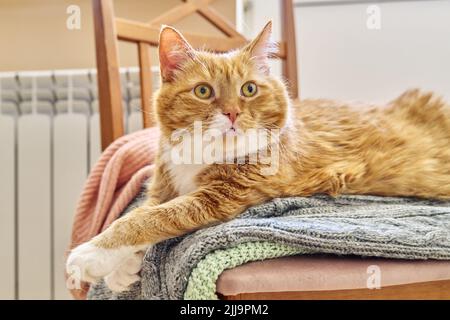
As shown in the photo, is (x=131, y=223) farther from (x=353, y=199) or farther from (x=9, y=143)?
(x=9, y=143)

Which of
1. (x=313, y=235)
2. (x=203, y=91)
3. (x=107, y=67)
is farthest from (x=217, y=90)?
(x=107, y=67)

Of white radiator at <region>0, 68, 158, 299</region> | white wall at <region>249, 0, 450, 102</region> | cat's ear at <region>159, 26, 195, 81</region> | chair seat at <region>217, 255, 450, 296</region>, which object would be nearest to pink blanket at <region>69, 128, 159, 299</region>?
cat's ear at <region>159, 26, 195, 81</region>

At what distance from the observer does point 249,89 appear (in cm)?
77

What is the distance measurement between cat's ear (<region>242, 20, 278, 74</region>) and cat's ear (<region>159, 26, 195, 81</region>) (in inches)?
3.9

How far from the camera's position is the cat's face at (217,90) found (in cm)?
73

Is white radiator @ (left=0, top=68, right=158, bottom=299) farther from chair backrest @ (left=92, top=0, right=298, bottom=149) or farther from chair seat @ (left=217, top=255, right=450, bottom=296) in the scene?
chair seat @ (left=217, top=255, right=450, bottom=296)

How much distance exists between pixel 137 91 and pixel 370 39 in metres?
0.77

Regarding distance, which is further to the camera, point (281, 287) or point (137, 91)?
point (137, 91)

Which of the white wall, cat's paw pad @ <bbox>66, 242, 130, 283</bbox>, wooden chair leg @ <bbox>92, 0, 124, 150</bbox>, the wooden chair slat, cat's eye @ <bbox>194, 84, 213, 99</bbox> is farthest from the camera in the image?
the white wall

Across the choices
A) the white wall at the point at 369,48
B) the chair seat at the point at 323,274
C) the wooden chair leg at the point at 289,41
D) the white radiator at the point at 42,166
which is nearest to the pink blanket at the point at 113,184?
the chair seat at the point at 323,274

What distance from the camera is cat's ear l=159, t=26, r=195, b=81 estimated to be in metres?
0.77

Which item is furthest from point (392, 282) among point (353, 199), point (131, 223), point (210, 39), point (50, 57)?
point (50, 57)

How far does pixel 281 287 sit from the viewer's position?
535 mm
